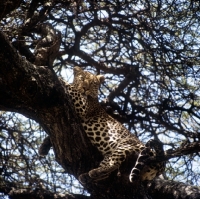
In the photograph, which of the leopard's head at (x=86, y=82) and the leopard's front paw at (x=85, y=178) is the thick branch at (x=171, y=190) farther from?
the leopard's head at (x=86, y=82)

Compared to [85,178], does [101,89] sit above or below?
above

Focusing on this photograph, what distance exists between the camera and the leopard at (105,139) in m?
3.71

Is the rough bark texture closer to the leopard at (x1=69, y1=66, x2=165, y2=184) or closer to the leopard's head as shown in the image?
the leopard at (x1=69, y1=66, x2=165, y2=184)

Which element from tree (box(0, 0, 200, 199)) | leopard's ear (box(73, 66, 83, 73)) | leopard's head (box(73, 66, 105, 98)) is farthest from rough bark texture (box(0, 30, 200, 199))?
leopard's ear (box(73, 66, 83, 73))

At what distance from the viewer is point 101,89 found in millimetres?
5977

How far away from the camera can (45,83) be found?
3.46 m

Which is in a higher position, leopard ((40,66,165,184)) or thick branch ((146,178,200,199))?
leopard ((40,66,165,184))

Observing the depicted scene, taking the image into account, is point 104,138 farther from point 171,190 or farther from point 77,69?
point 77,69

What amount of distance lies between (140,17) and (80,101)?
1.18m


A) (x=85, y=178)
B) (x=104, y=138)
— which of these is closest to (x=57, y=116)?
(x=85, y=178)

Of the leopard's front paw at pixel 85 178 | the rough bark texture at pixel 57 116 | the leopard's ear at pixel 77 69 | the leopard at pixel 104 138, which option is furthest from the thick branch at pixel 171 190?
the leopard's ear at pixel 77 69

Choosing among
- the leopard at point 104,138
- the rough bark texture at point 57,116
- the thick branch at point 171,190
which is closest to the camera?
the rough bark texture at point 57,116

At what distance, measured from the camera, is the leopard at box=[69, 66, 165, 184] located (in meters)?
3.71

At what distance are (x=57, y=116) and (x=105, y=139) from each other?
36.6 inches
